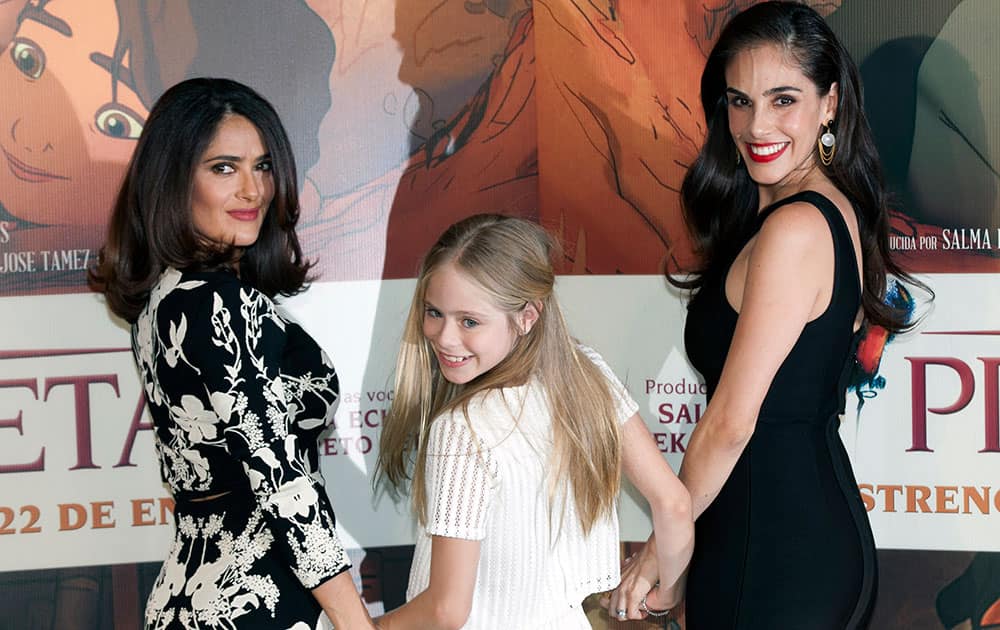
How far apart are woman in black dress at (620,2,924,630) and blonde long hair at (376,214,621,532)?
0.29m

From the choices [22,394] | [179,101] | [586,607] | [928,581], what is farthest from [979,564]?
[22,394]

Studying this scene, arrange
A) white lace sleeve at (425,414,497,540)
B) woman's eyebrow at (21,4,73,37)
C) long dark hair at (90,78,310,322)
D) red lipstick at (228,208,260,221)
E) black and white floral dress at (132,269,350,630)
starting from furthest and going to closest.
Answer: woman's eyebrow at (21,4,73,37) → red lipstick at (228,208,260,221) → long dark hair at (90,78,310,322) → black and white floral dress at (132,269,350,630) → white lace sleeve at (425,414,497,540)

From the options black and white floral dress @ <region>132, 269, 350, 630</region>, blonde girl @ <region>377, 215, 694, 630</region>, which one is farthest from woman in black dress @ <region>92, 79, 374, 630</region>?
blonde girl @ <region>377, 215, 694, 630</region>

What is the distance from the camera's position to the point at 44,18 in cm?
258

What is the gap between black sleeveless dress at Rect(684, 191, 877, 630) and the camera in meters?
1.79

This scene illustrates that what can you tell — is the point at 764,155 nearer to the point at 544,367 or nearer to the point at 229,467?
the point at 544,367

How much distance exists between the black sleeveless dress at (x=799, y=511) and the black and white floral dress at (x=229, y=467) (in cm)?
69

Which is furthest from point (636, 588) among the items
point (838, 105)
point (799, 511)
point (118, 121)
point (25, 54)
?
point (25, 54)

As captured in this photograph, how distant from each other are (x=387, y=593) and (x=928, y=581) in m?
1.46

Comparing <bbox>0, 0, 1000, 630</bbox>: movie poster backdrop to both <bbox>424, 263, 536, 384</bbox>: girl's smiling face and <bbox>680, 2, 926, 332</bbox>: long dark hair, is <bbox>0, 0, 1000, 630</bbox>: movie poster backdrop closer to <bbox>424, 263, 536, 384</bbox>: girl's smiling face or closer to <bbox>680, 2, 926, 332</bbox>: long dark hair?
<bbox>680, 2, 926, 332</bbox>: long dark hair

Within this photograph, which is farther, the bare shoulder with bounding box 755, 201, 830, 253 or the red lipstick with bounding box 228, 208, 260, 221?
the red lipstick with bounding box 228, 208, 260, 221

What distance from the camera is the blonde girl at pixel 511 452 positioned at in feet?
4.97

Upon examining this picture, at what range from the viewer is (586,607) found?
9.51 feet

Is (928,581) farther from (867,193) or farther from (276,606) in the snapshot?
(276,606)
